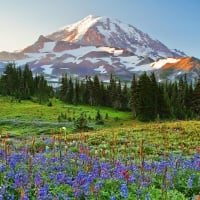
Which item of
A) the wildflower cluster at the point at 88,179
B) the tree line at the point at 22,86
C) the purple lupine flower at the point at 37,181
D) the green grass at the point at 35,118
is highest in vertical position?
the tree line at the point at 22,86

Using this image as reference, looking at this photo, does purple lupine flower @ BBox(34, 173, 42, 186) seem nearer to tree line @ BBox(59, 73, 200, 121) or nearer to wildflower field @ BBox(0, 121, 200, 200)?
wildflower field @ BBox(0, 121, 200, 200)

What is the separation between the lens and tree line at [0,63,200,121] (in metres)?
84.9

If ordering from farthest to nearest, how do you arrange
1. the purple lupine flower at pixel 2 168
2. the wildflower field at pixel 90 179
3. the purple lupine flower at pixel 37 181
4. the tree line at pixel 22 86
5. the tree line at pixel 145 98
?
the tree line at pixel 22 86, the tree line at pixel 145 98, the purple lupine flower at pixel 2 168, the wildflower field at pixel 90 179, the purple lupine flower at pixel 37 181

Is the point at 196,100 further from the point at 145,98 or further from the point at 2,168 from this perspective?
the point at 2,168

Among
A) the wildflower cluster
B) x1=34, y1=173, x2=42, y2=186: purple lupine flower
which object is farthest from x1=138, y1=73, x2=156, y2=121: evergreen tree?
x1=34, y1=173, x2=42, y2=186: purple lupine flower

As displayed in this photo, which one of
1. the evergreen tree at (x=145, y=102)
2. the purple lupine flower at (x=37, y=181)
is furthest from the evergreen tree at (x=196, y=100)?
the purple lupine flower at (x=37, y=181)

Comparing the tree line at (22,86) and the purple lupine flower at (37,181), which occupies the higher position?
the tree line at (22,86)

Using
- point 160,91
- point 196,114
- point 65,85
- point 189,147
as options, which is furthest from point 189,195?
point 65,85

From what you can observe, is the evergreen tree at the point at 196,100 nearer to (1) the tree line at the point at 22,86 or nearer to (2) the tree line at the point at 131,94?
(2) the tree line at the point at 131,94

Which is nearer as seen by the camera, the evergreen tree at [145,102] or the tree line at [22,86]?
the evergreen tree at [145,102]

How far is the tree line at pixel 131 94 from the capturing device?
279 feet

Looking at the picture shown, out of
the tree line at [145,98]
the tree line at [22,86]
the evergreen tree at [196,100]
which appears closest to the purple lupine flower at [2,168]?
the tree line at [145,98]

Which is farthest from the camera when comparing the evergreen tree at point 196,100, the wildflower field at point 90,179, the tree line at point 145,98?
the evergreen tree at point 196,100

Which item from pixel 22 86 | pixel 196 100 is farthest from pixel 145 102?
pixel 22 86
